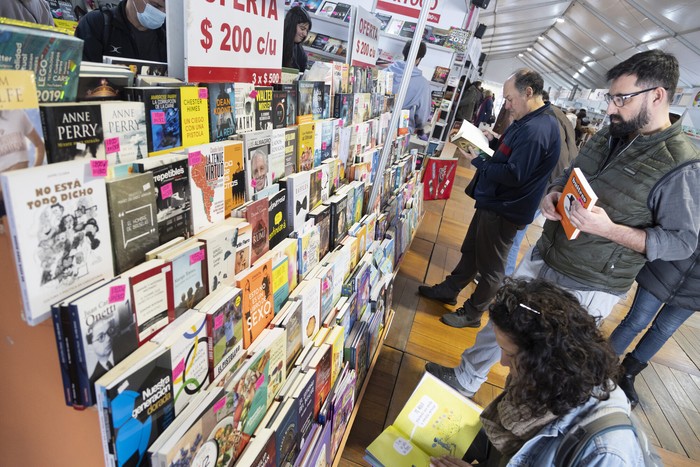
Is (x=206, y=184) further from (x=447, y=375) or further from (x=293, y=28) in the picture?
(x=293, y=28)

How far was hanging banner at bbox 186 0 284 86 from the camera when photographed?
0.87 m

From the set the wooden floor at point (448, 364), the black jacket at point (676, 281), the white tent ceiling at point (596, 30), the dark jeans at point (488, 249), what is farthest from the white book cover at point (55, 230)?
the white tent ceiling at point (596, 30)

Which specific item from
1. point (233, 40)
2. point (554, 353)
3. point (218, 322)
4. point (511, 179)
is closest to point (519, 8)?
point (511, 179)

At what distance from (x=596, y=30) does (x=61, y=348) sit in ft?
50.7

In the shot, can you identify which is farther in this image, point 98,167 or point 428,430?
point 428,430

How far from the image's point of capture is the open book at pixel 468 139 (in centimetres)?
210

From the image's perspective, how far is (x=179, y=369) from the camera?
78cm

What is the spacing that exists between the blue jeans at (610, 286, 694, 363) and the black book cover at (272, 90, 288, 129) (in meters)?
2.17

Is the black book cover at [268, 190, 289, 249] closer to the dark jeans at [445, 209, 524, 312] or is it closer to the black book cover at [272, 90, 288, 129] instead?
the black book cover at [272, 90, 288, 129]

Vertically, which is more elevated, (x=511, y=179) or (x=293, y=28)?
(x=293, y=28)

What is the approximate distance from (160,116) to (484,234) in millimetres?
2211

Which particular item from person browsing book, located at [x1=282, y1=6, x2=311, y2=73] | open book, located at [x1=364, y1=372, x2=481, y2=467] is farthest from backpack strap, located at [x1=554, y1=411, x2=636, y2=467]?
person browsing book, located at [x1=282, y1=6, x2=311, y2=73]

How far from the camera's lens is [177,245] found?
80cm

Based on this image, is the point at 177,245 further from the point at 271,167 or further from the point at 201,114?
the point at 271,167
